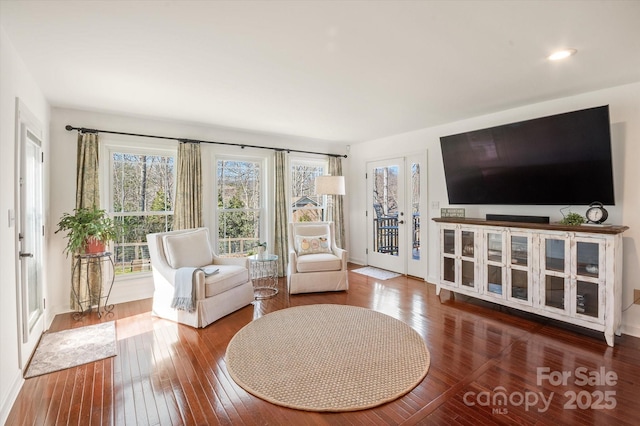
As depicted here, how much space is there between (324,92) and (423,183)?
2.45 meters

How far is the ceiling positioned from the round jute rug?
2.46m

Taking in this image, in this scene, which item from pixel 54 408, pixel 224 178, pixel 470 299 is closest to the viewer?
pixel 54 408

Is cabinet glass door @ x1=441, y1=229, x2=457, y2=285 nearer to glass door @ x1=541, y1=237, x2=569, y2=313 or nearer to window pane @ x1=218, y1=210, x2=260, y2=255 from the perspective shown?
glass door @ x1=541, y1=237, x2=569, y2=313

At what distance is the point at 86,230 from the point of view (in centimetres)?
330

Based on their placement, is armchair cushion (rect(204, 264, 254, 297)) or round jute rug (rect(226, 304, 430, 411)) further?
armchair cushion (rect(204, 264, 254, 297))

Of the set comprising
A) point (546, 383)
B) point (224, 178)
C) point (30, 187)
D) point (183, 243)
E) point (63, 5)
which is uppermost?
point (63, 5)

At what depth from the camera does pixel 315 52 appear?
91.4 inches

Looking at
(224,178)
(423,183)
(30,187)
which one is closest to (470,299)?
(423,183)

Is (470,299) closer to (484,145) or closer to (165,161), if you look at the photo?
(484,145)

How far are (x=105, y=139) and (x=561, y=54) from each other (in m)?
4.90

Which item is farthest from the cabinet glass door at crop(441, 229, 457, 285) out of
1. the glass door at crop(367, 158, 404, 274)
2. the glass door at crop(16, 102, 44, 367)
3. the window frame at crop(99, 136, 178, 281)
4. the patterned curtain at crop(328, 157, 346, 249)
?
the glass door at crop(16, 102, 44, 367)

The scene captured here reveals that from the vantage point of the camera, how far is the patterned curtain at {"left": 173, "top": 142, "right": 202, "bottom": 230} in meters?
4.27

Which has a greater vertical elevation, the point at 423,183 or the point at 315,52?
the point at 315,52

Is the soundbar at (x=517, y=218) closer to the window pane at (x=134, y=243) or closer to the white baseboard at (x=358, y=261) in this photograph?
the white baseboard at (x=358, y=261)
